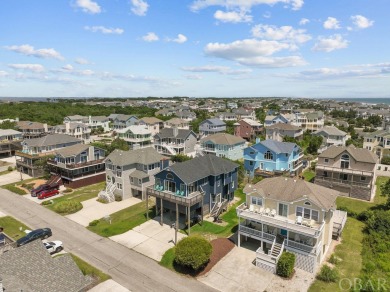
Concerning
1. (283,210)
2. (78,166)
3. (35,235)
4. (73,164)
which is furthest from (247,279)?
(73,164)

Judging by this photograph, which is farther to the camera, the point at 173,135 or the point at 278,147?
the point at 173,135

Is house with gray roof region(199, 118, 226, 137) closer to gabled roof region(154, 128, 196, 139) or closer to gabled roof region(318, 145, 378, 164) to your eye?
gabled roof region(154, 128, 196, 139)

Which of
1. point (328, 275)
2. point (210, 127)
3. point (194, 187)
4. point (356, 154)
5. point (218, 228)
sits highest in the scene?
point (356, 154)

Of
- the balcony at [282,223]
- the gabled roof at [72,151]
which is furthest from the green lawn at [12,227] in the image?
the balcony at [282,223]

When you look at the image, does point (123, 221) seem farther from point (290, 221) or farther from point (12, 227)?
point (290, 221)

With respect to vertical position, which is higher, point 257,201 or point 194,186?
point 194,186

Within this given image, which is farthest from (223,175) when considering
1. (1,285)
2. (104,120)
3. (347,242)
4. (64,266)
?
(104,120)

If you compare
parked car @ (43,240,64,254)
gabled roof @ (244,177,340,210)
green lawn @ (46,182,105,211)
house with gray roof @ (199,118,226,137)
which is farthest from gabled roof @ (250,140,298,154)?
house with gray roof @ (199,118,226,137)

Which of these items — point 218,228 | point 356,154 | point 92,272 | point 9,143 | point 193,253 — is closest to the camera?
point 193,253
